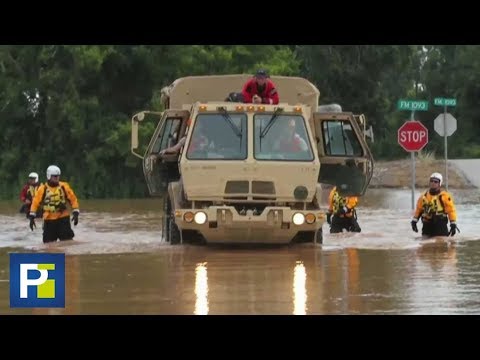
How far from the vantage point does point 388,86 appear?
237 ft

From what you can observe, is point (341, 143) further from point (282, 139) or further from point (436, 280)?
point (436, 280)

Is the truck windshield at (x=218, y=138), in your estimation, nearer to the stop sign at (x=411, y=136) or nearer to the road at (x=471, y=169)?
the stop sign at (x=411, y=136)

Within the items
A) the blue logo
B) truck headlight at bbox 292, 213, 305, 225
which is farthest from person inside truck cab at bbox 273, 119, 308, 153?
the blue logo

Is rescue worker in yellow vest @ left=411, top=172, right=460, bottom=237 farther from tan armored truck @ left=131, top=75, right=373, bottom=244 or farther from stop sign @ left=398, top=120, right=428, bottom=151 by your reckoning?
stop sign @ left=398, top=120, right=428, bottom=151

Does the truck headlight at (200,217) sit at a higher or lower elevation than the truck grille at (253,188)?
lower

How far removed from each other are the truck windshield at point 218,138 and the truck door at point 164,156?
1012 mm

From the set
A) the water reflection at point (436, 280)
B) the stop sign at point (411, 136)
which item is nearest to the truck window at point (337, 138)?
the water reflection at point (436, 280)

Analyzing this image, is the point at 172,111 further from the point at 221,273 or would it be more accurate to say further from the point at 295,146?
the point at 221,273

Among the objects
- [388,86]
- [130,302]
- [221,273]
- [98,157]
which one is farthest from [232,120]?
[388,86]

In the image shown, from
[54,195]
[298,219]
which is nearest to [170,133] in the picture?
[54,195]

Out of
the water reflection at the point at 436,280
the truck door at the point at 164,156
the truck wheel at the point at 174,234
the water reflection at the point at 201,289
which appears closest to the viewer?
the water reflection at the point at 201,289

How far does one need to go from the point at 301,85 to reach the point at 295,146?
2982mm

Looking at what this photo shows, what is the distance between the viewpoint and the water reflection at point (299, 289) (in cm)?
1119

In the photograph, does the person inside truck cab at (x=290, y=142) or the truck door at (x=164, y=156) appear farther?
the truck door at (x=164, y=156)
